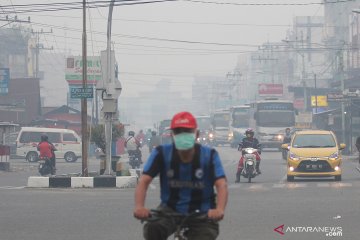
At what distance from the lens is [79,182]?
1014 inches

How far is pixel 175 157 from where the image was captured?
24.0ft

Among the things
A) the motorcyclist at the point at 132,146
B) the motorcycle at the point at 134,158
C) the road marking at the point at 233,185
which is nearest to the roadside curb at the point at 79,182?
the road marking at the point at 233,185

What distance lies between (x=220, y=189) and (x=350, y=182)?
2043 centimetres

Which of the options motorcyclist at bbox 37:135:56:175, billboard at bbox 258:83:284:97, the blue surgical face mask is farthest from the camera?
billboard at bbox 258:83:284:97

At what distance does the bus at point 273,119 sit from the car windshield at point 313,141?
33.2 metres

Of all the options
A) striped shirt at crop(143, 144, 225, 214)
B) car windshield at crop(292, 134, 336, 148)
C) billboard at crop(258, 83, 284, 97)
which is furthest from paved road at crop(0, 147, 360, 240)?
billboard at crop(258, 83, 284, 97)

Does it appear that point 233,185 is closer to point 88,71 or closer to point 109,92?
point 109,92

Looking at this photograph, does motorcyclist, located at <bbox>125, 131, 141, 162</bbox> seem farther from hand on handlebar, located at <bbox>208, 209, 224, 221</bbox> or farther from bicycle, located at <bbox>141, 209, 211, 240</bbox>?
hand on handlebar, located at <bbox>208, 209, 224, 221</bbox>

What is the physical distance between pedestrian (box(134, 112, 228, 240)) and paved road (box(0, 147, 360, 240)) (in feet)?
20.3

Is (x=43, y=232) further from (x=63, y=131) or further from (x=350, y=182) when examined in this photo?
(x=63, y=131)

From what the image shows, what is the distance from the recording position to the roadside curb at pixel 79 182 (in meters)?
25.8

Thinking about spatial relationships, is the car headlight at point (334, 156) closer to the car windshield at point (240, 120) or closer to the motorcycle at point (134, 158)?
the motorcycle at point (134, 158)

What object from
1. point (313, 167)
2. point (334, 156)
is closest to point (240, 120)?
point (313, 167)

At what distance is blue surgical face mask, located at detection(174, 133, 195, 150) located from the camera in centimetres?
711
